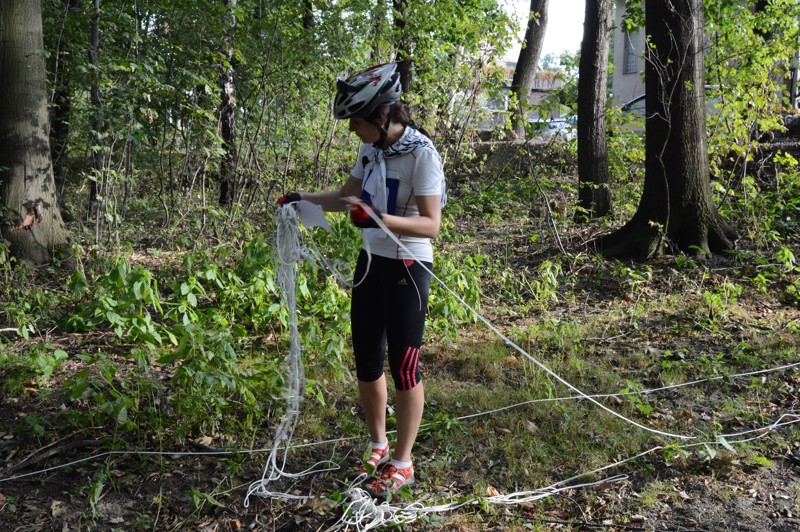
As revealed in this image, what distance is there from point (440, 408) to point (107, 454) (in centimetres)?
189

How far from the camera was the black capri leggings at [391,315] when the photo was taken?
3.03 metres

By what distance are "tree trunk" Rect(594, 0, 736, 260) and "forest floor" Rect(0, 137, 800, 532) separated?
154cm

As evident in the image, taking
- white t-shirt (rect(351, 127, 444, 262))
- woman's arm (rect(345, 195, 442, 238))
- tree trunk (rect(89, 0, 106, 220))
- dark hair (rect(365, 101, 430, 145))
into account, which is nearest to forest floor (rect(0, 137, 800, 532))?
white t-shirt (rect(351, 127, 444, 262))

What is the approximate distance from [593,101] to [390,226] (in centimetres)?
783

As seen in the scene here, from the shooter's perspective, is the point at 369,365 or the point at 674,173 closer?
the point at 369,365

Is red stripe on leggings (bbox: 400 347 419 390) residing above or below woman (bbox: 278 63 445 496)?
below

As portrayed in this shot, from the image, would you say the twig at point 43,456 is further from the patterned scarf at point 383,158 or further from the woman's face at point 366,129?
the woman's face at point 366,129

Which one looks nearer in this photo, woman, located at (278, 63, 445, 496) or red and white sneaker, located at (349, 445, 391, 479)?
woman, located at (278, 63, 445, 496)

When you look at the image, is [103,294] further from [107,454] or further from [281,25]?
[281,25]

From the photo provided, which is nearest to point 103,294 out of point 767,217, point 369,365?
point 369,365

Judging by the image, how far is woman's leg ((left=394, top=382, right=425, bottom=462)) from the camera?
3.20 meters

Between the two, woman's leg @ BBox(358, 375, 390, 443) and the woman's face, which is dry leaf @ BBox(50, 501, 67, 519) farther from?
the woman's face

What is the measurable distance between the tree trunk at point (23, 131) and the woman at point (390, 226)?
169 inches

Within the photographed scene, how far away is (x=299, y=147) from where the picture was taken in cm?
873
